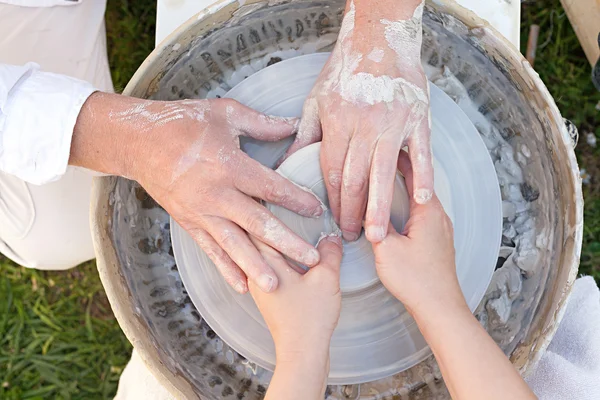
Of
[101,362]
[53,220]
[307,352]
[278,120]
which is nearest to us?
[307,352]

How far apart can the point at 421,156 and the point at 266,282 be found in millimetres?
361

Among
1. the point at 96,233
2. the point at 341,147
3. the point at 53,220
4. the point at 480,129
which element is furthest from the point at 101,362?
the point at 480,129

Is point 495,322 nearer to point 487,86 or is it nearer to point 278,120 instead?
point 487,86

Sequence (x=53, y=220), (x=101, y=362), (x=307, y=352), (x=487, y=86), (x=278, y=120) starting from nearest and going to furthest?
(x=307, y=352), (x=278, y=120), (x=487, y=86), (x=53, y=220), (x=101, y=362)

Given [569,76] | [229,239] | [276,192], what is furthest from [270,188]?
[569,76]

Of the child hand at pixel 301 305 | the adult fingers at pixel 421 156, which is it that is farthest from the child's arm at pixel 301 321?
the adult fingers at pixel 421 156

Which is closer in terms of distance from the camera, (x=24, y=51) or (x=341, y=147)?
(x=341, y=147)

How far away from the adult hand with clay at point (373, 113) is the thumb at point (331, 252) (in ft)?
0.10

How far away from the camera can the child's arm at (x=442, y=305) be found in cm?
87

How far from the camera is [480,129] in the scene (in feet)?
4.01

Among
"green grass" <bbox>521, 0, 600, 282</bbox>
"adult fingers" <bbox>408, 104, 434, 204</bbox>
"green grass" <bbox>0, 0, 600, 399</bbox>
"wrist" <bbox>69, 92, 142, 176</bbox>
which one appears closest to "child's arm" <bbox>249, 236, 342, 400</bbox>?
"adult fingers" <bbox>408, 104, 434, 204</bbox>

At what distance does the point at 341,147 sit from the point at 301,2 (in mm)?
357

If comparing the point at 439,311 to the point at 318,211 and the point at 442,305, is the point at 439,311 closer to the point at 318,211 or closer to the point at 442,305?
the point at 442,305

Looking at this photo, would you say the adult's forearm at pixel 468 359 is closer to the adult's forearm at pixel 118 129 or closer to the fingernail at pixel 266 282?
the fingernail at pixel 266 282
